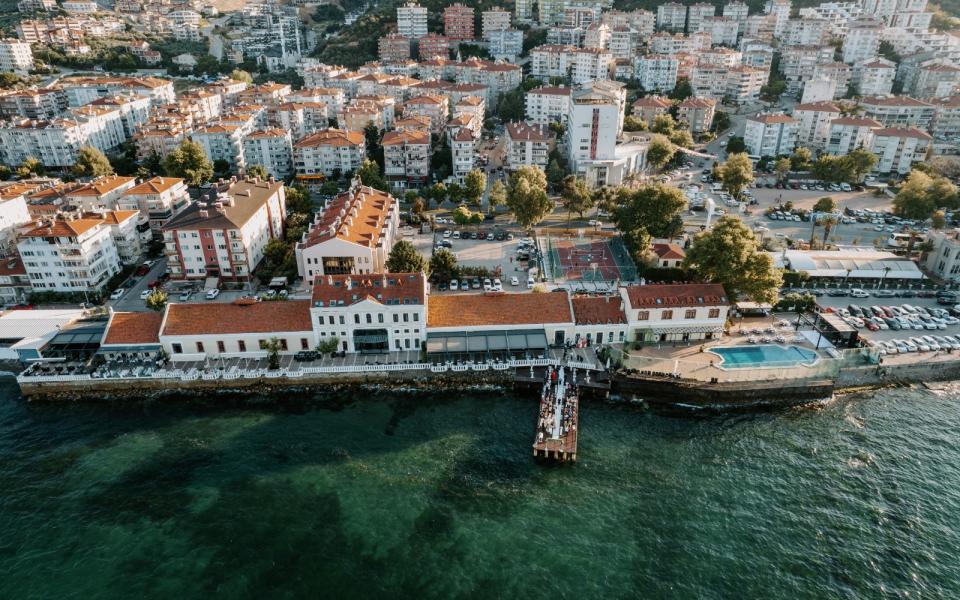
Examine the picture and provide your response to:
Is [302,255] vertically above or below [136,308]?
above

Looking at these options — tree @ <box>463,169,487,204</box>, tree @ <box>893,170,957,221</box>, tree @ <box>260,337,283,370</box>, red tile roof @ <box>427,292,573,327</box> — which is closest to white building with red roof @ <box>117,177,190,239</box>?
tree @ <box>260,337,283,370</box>

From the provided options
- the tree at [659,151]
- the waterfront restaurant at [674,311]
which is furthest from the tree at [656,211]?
the tree at [659,151]

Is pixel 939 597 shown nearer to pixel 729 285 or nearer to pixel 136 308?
pixel 729 285

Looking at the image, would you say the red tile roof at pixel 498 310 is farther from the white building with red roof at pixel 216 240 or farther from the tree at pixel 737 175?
the tree at pixel 737 175

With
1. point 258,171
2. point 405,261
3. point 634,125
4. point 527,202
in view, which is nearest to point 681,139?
point 634,125

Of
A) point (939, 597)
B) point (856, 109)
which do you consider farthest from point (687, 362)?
point (856, 109)

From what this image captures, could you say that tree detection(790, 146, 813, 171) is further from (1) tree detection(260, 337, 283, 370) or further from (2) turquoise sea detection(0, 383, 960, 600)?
(1) tree detection(260, 337, 283, 370)
